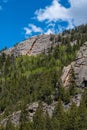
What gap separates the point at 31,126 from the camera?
13988 centimetres

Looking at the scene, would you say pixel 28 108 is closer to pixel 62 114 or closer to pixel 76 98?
pixel 76 98

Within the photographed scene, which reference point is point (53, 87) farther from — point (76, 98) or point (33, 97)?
point (76, 98)

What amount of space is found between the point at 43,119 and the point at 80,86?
196 feet

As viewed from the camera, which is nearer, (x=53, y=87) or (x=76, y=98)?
(x=76, y=98)

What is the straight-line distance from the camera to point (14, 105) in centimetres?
19962

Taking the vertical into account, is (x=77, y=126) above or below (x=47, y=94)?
below

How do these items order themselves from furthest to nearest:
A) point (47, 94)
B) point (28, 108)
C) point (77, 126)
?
point (47, 94), point (28, 108), point (77, 126)

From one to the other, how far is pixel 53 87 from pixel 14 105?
22.4 m

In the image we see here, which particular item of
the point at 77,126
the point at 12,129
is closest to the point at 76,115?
the point at 77,126

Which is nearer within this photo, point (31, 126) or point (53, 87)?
point (31, 126)

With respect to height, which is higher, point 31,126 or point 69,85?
point 69,85

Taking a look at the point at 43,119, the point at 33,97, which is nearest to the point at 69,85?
the point at 33,97

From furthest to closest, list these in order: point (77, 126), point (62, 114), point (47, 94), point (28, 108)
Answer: point (47, 94) < point (28, 108) < point (62, 114) < point (77, 126)

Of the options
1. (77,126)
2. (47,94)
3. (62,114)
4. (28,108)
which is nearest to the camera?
(77,126)
